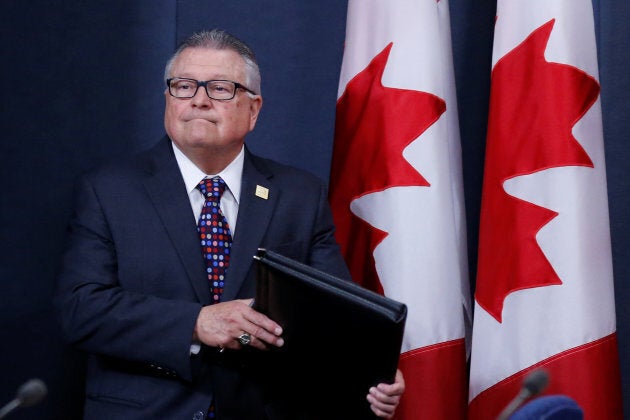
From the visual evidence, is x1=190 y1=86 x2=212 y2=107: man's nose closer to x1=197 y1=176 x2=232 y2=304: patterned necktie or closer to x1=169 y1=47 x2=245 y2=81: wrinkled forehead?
x1=169 y1=47 x2=245 y2=81: wrinkled forehead

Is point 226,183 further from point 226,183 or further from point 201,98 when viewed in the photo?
point 201,98

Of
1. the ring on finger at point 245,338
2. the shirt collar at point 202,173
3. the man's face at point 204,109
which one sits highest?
the man's face at point 204,109

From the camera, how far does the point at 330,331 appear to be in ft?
4.43

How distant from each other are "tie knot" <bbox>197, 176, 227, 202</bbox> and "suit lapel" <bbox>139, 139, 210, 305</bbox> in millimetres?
52

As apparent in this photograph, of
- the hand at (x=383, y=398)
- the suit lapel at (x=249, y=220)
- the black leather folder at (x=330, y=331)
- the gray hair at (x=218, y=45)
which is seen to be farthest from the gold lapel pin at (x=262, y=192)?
the hand at (x=383, y=398)

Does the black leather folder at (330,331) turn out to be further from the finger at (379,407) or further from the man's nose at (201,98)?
the man's nose at (201,98)

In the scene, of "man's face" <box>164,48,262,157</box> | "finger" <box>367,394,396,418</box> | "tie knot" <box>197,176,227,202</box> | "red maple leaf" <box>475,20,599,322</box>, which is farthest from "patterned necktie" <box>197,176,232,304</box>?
"red maple leaf" <box>475,20,599,322</box>

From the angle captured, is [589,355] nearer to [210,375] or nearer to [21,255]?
[210,375]

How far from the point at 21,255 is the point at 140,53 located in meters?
0.65

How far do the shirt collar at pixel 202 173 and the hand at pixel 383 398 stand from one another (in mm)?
542

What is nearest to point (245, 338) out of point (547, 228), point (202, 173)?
point (202, 173)

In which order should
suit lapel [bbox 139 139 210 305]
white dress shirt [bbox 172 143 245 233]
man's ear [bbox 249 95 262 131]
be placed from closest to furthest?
suit lapel [bbox 139 139 210 305] → white dress shirt [bbox 172 143 245 233] → man's ear [bbox 249 95 262 131]

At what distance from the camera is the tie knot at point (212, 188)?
169 centimetres

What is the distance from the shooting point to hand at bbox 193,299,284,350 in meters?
1.44
